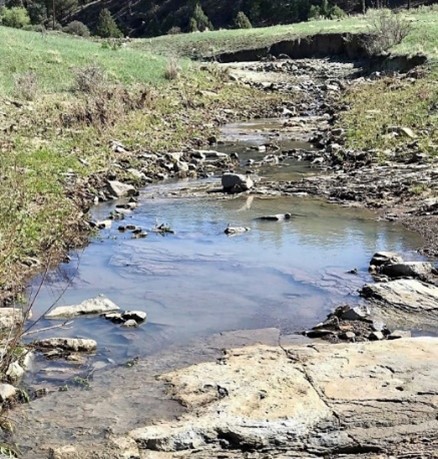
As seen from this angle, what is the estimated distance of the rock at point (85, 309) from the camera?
7.72m

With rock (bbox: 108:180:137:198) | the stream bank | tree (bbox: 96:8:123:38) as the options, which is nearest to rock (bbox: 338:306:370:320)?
the stream bank

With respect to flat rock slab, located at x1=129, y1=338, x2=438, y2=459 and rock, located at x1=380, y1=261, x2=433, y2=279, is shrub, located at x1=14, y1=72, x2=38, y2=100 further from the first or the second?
flat rock slab, located at x1=129, y1=338, x2=438, y2=459

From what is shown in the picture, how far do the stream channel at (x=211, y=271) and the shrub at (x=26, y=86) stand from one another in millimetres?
8260

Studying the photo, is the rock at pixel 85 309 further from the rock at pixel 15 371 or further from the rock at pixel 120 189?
the rock at pixel 120 189

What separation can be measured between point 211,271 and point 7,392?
3.86 m

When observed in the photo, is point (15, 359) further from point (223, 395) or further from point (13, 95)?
point (13, 95)

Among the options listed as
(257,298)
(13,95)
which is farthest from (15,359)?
(13,95)

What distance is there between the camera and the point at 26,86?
20.5 meters

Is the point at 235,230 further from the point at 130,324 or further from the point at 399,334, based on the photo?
the point at 399,334

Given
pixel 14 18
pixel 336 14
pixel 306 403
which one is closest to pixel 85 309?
pixel 306 403

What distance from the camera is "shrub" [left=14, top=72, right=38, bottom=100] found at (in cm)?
2010

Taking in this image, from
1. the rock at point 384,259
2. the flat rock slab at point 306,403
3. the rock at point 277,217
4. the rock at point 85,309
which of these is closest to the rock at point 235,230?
the rock at point 277,217

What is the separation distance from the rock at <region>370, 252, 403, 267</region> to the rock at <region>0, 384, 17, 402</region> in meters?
4.77

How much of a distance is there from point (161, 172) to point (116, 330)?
26.6ft
